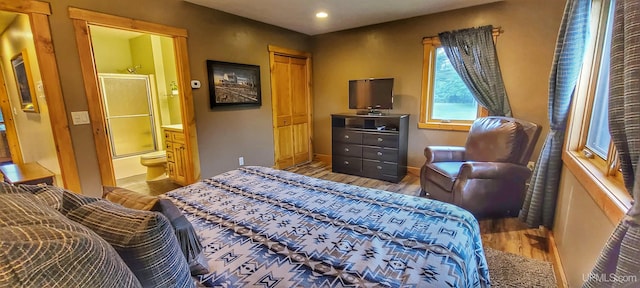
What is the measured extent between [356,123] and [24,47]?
13.4 ft

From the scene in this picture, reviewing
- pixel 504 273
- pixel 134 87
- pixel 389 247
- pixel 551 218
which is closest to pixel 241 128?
pixel 134 87

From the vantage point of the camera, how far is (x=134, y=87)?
449 cm

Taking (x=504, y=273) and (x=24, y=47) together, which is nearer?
(x=504, y=273)

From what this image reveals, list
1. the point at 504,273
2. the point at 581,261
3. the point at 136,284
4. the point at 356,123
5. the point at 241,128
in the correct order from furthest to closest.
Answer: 1. the point at 356,123
2. the point at 241,128
3. the point at 504,273
4. the point at 581,261
5. the point at 136,284

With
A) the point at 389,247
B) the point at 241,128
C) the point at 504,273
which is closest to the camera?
the point at 389,247

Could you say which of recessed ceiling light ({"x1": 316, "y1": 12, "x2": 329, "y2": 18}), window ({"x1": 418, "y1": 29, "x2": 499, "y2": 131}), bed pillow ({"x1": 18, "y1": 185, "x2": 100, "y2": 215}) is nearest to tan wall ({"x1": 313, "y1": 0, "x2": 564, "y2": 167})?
window ({"x1": 418, "y1": 29, "x2": 499, "y2": 131})

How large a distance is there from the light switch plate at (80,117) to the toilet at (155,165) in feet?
5.33

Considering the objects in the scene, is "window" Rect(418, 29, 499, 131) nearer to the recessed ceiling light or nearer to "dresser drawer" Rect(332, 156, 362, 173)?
"dresser drawer" Rect(332, 156, 362, 173)

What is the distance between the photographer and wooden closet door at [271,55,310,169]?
4312 mm

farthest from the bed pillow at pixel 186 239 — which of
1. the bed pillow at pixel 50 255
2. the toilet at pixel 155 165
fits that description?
the toilet at pixel 155 165

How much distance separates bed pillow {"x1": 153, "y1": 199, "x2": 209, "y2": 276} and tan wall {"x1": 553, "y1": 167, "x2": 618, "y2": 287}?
5.70ft

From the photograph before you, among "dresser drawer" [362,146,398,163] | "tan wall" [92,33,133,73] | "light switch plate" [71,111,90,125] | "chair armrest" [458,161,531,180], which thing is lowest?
"dresser drawer" [362,146,398,163]

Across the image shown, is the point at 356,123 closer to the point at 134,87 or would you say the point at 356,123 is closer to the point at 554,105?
the point at 554,105

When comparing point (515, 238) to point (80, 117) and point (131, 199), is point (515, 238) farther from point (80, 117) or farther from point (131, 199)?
point (80, 117)
